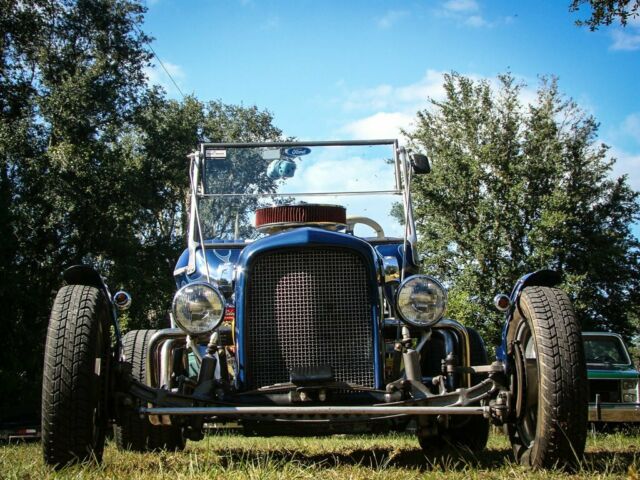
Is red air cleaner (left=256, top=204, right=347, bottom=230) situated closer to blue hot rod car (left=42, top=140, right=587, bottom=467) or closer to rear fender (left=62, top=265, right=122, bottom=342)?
blue hot rod car (left=42, top=140, right=587, bottom=467)

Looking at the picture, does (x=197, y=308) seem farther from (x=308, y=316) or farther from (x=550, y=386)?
(x=550, y=386)

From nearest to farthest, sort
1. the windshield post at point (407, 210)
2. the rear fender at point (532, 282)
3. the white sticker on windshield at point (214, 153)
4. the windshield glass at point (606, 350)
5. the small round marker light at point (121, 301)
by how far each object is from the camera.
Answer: the rear fender at point (532, 282)
the small round marker light at point (121, 301)
the windshield post at point (407, 210)
the white sticker on windshield at point (214, 153)
the windshield glass at point (606, 350)

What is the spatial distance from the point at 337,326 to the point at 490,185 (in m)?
26.2

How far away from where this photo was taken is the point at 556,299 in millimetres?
4418

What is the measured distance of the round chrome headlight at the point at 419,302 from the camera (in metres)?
4.68

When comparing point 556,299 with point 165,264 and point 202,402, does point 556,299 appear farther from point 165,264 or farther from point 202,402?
point 165,264

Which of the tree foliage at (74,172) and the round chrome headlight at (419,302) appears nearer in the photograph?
the round chrome headlight at (419,302)

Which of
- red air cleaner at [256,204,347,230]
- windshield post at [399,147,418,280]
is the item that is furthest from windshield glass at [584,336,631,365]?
red air cleaner at [256,204,347,230]

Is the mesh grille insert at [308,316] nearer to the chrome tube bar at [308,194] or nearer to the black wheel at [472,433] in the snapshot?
the black wheel at [472,433]

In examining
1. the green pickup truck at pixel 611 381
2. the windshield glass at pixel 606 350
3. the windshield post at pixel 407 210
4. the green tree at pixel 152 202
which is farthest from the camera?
the green tree at pixel 152 202

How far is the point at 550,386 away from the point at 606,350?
9.76m

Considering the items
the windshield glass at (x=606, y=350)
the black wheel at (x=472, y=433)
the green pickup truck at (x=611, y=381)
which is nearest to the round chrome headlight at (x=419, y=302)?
the black wheel at (x=472, y=433)

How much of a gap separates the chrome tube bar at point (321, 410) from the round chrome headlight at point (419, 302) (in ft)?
1.88

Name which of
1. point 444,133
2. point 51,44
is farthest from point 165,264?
point 444,133
